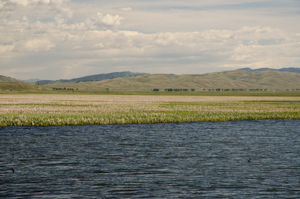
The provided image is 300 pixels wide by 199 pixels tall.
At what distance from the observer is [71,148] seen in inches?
971

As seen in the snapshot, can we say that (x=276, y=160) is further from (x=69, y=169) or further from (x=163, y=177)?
(x=69, y=169)

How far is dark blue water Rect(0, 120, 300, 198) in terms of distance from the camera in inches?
559

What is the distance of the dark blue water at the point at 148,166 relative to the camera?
559 inches

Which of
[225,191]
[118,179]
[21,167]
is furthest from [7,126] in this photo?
[225,191]

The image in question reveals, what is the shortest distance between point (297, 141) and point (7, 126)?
93.4 ft

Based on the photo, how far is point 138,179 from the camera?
1599 cm

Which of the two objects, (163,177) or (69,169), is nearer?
(163,177)

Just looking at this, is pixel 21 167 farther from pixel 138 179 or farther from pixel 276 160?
pixel 276 160

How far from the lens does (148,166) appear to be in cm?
1872

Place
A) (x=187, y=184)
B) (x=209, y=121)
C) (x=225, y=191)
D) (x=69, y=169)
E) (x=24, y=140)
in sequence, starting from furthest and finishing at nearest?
(x=209, y=121) < (x=24, y=140) < (x=69, y=169) < (x=187, y=184) < (x=225, y=191)

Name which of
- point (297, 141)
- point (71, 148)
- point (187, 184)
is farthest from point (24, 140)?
point (297, 141)

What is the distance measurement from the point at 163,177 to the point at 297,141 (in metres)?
16.2

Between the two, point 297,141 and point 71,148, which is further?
point 297,141

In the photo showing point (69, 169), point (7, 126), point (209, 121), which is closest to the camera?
point (69, 169)
